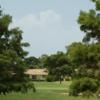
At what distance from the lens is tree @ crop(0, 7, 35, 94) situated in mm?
17627

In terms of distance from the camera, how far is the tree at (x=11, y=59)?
17627mm

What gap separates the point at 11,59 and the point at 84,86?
5751 mm

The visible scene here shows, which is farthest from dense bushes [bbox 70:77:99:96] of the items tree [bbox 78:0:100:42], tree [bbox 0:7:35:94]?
tree [bbox 0:7:35:94]

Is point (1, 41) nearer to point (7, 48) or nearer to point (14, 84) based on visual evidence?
point (7, 48)

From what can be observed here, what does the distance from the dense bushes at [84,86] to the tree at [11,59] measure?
16.6ft

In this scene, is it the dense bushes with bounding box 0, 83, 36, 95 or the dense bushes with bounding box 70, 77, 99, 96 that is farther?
the dense bushes with bounding box 0, 83, 36, 95

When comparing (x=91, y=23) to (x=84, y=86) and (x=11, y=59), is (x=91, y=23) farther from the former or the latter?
(x=11, y=59)

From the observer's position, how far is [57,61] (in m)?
95.4

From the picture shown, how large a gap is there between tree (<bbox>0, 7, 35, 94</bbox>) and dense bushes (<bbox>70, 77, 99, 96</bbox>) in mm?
5049

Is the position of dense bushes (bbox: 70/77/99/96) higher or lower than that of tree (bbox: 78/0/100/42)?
lower

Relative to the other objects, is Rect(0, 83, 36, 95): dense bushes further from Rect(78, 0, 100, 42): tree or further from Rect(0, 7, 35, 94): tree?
Rect(78, 0, 100, 42): tree

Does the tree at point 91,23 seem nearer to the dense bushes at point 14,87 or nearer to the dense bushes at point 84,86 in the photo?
the dense bushes at point 84,86

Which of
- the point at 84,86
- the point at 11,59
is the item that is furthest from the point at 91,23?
the point at 11,59

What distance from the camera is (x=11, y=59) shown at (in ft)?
58.2
